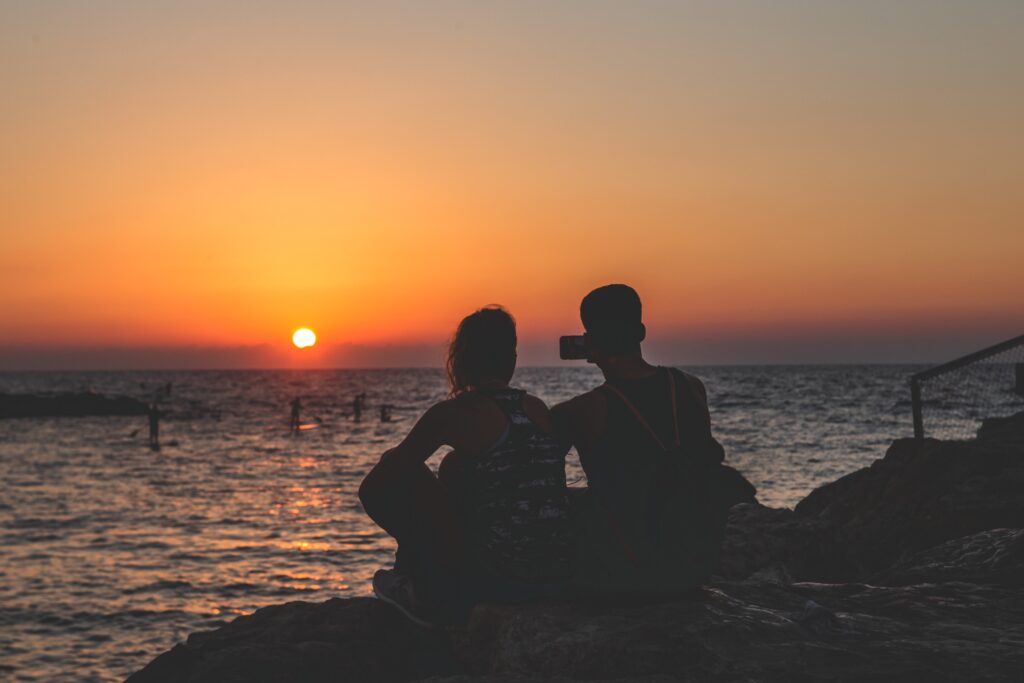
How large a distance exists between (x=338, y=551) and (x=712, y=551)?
44.5 ft

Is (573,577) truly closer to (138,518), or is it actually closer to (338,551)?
(338,551)

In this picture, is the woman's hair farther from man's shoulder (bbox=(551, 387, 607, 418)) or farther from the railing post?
the railing post

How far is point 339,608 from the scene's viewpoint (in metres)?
6.26

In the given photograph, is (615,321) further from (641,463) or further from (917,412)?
(917,412)

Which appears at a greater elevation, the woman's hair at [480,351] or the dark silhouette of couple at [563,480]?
the woman's hair at [480,351]

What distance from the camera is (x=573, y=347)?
4023 millimetres

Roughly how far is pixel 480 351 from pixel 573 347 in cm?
45

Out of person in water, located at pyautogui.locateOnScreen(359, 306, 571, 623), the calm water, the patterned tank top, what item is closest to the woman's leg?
person in water, located at pyautogui.locateOnScreen(359, 306, 571, 623)

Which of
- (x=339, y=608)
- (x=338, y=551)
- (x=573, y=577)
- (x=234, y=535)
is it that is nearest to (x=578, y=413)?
(x=573, y=577)

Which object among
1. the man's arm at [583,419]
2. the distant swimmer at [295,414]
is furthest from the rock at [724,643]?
the distant swimmer at [295,414]

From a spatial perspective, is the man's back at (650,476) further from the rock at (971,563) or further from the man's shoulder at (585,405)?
the rock at (971,563)

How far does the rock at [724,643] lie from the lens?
324cm

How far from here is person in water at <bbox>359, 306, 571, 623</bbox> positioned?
12.5 ft

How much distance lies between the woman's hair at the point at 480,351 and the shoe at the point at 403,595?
984mm
